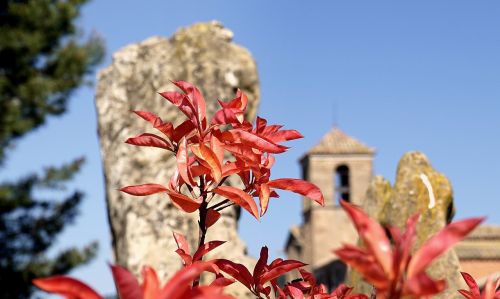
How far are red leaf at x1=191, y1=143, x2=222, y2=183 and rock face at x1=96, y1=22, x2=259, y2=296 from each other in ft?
9.99

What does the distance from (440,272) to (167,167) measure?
2.02m

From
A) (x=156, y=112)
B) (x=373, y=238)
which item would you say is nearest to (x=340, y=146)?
(x=156, y=112)

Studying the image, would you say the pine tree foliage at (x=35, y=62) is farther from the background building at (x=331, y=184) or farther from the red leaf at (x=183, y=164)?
the background building at (x=331, y=184)

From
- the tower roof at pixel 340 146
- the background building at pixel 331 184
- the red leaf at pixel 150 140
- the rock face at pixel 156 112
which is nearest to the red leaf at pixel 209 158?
the red leaf at pixel 150 140

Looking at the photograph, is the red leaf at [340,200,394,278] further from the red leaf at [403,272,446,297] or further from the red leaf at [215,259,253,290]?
the red leaf at [215,259,253,290]

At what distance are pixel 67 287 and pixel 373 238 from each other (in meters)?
0.26

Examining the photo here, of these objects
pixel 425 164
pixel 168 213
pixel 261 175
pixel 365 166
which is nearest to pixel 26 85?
pixel 168 213

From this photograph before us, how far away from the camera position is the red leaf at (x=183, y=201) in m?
1.02

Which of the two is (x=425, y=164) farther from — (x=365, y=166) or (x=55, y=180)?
(x=365, y=166)

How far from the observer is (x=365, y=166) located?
32562 mm

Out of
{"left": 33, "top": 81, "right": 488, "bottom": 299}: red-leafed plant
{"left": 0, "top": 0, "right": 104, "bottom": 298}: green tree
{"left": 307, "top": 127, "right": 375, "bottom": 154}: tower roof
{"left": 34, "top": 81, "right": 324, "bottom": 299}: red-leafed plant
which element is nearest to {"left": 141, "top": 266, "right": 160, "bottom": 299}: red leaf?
{"left": 33, "top": 81, "right": 488, "bottom": 299}: red-leafed plant

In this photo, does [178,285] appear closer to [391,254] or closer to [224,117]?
[391,254]

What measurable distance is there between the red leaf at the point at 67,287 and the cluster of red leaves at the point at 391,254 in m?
0.22

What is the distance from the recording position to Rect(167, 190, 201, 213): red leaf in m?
1.02
